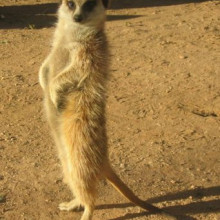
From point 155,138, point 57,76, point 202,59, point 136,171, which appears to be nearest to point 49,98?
point 57,76

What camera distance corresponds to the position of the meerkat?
10.6 feet

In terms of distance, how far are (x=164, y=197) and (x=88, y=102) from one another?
94 centimetres

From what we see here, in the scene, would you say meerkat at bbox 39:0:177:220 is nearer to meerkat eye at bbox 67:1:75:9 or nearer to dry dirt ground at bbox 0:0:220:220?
meerkat eye at bbox 67:1:75:9

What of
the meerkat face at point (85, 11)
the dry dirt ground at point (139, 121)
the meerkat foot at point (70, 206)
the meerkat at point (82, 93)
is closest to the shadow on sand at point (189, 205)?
the dry dirt ground at point (139, 121)

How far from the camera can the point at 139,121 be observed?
4.56 meters

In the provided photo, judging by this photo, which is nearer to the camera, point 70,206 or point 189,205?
point 70,206

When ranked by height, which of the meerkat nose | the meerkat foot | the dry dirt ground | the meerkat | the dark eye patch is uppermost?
the dark eye patch

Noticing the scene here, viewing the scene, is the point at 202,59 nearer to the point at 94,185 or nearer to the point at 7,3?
the point at 94,185

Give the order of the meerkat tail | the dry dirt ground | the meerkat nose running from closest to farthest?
the meerkat nose
the meerkat tail
the dry dirt ground

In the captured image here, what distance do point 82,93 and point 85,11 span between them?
→ 0.52m

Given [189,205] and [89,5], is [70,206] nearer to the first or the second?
[189,205]

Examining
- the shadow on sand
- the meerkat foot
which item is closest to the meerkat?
the meerkat foot

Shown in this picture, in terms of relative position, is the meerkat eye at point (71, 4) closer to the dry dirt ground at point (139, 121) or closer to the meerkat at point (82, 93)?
the meerkat at point (82, 93)

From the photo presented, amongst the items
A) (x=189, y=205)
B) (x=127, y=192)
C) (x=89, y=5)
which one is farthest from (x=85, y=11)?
(x=189, y=205)
